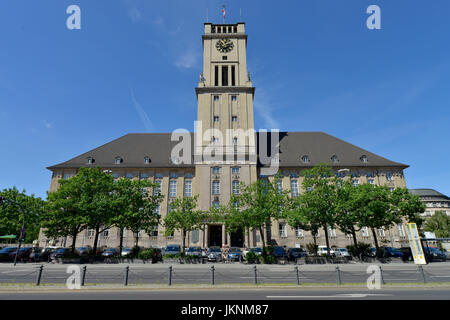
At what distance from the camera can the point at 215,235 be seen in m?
39.9

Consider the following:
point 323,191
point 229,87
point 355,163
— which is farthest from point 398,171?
point 229,87

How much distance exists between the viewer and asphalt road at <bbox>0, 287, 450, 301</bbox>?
9023 millimetres

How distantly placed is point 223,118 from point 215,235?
2166 cm

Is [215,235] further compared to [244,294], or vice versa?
[215,235]

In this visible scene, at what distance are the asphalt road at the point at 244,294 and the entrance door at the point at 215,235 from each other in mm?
29592

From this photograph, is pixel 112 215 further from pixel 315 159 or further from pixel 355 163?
pixel 355 163

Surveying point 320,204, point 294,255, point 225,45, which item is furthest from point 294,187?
point 225,45

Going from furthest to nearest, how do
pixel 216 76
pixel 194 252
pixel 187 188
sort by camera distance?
pixel 216 76 < pixel 187 188 < pixel 194 252

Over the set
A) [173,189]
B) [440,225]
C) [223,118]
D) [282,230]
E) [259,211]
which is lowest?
[282,230]

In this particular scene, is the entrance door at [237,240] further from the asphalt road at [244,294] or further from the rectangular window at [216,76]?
the rectangular window at [216,76]

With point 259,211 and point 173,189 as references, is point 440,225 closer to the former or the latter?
point 259,211

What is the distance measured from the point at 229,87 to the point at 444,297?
4319cm

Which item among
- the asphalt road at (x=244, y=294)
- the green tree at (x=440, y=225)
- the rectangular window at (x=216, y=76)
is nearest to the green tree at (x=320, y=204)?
the asphalt road at (x=244, y=294)

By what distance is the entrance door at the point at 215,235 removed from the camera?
39.3m
